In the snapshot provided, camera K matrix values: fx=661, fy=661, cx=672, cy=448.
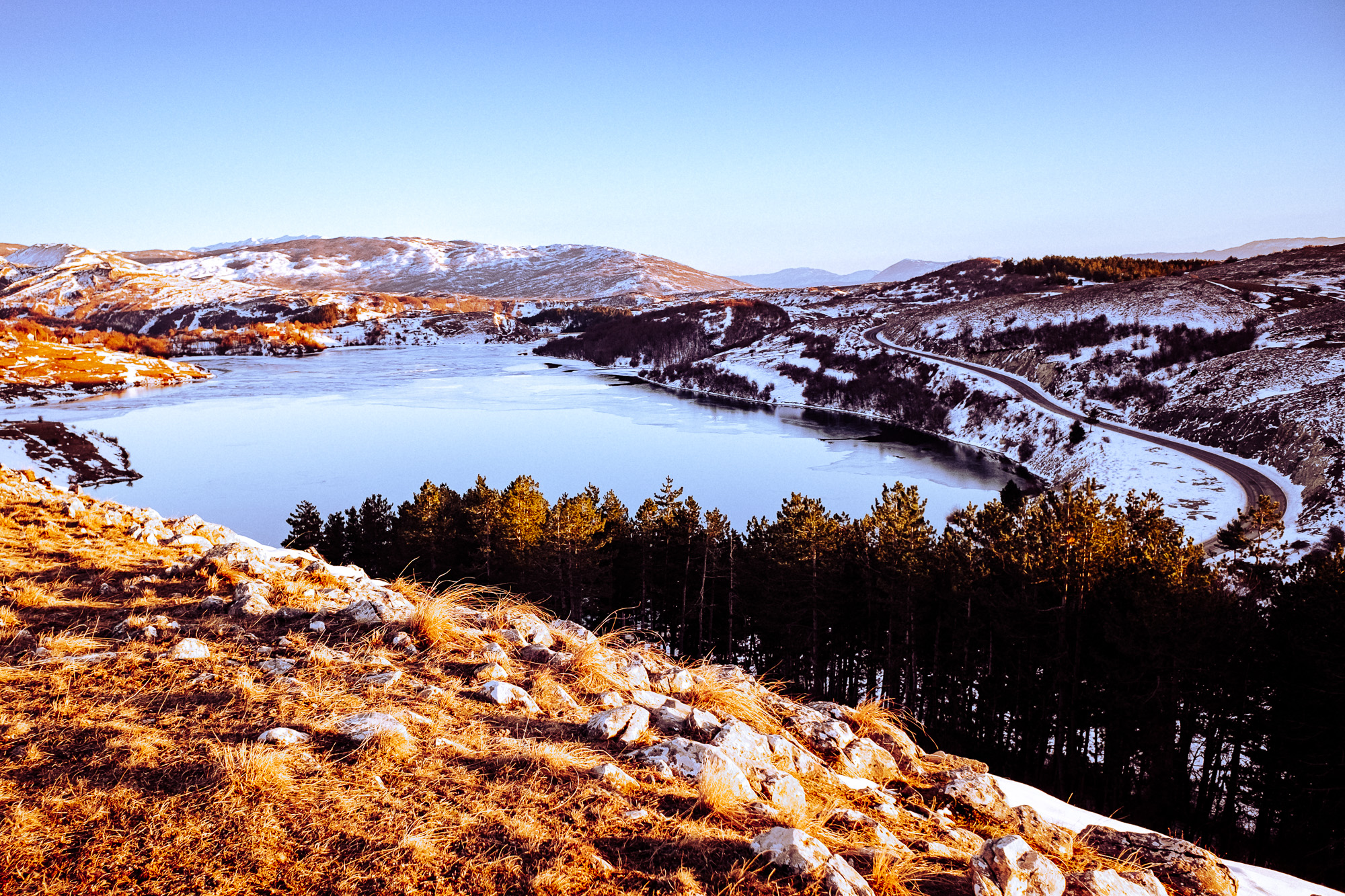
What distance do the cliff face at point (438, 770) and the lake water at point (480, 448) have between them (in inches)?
1537

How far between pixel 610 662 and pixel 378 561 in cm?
3455

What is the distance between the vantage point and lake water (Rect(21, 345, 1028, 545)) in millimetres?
52000

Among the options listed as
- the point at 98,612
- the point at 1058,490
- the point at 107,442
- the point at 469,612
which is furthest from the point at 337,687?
the point at 107,442

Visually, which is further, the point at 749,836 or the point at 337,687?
the point at 337,687

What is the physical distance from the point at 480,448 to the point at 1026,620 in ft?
183

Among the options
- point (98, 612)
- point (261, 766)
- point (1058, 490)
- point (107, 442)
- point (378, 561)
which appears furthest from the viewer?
point (107, 442)

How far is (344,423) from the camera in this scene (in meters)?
80.5

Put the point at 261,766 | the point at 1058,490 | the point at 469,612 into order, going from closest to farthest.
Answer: the point at 261,766 < the point at 469,612 < the point at 1058,490

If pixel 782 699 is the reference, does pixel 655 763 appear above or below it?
above

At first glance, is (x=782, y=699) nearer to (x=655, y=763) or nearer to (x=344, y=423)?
(x=655, y=763)

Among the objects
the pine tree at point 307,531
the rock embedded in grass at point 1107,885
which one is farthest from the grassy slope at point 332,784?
the pine tree at point 307,531

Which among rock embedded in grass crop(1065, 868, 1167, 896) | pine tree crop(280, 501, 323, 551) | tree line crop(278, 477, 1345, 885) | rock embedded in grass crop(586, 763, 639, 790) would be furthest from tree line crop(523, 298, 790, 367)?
rock embedded in grass crop(586, 763, 639, 790)

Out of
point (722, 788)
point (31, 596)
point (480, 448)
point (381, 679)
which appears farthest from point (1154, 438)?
point (31, 596)

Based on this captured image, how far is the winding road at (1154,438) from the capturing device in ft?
149
